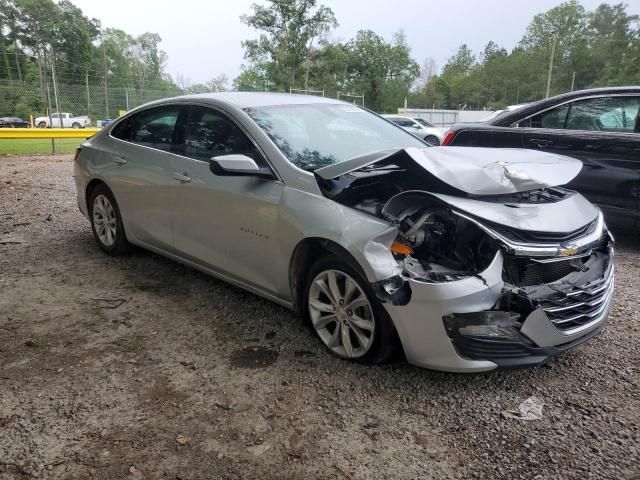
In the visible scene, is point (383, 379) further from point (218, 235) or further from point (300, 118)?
point (300, 118)

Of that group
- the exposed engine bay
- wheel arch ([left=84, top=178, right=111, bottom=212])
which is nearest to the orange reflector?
the exposed engine bay

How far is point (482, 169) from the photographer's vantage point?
2.80m

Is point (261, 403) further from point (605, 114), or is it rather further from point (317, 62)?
point (317, 62)

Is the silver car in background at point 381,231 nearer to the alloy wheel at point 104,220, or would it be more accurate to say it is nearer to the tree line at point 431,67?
the alloy wheel at point 104,220

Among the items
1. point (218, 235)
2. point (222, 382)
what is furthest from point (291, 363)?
point (218, 235)

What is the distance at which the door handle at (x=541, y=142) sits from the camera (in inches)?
201

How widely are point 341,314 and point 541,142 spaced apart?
3.47 meters

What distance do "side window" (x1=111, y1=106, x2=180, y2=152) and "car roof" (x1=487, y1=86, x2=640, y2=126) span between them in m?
3.51

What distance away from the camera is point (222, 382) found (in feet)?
9.03

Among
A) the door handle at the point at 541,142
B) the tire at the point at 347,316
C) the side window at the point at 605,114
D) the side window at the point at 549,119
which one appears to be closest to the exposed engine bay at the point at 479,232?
the tire at the point at 347,316

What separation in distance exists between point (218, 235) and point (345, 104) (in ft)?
5.43

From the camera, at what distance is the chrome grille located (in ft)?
8.10

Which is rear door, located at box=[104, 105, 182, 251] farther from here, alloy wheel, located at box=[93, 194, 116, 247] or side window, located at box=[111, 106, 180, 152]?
alloy wheel, located at box=[93, 194, 116, 247]

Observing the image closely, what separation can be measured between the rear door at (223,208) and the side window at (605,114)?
3630mm
